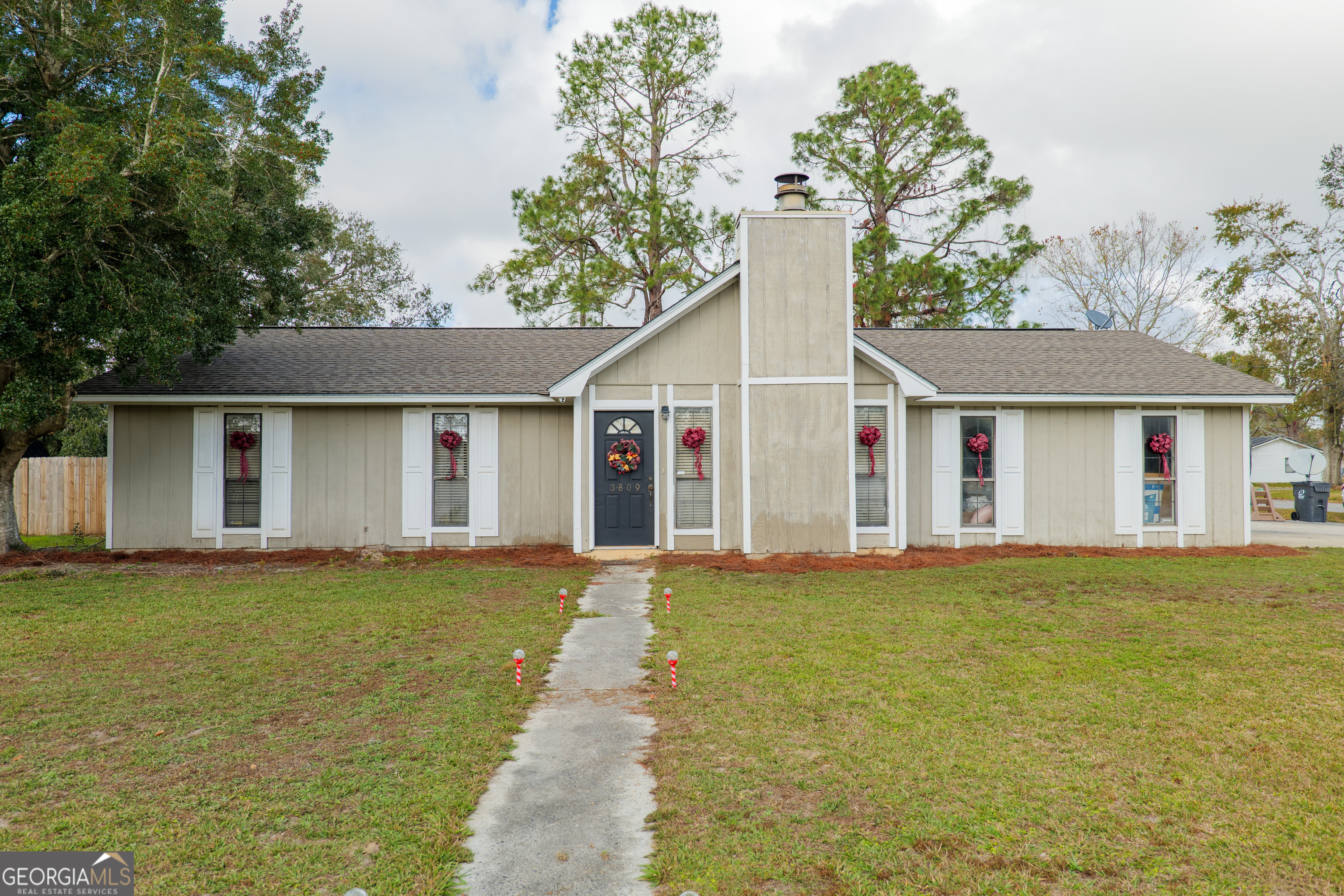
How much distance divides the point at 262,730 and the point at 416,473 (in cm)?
832

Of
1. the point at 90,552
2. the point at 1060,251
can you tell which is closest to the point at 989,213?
the point at 1060,251

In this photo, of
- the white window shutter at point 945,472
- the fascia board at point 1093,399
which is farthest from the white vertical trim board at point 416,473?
the white window shutter at point 945,472

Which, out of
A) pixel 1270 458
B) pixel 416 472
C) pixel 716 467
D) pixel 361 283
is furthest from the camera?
pixel 1270 458

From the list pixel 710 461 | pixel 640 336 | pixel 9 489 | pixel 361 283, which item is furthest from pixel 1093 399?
pixel 361 283

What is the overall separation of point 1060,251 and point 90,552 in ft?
104

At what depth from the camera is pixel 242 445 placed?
12.6m

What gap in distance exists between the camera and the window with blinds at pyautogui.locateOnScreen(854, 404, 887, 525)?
12.1m

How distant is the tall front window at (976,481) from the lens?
42.8 ft

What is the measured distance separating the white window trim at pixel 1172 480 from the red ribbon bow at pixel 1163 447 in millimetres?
74

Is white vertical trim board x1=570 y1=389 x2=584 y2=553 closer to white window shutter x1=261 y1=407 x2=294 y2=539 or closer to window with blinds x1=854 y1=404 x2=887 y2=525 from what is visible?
window with blinds x1=854 y1=404 x2=887 y2=525

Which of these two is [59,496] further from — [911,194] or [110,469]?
[911,194]

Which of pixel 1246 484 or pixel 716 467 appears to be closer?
pixel 716 467

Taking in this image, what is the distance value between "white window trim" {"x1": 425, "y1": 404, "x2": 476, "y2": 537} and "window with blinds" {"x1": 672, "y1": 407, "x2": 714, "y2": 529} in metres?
3.36

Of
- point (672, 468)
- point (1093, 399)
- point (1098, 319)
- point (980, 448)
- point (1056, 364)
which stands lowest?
point (672, 468)
